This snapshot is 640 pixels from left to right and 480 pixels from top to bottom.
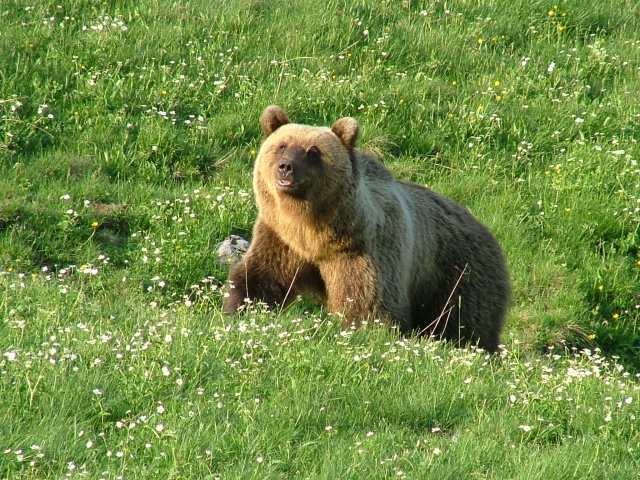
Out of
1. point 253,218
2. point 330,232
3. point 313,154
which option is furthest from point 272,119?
point 253,218

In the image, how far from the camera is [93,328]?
6.70 m

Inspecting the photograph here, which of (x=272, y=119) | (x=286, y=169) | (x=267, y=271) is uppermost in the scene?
(x=272, y=119)

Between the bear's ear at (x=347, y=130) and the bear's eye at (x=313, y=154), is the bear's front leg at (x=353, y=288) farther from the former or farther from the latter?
the bear's ear at (x=347, y=130)

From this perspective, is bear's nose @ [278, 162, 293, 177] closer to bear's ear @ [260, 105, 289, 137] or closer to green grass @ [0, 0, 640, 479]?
bear's ear @ [260, 105, 289, 137]

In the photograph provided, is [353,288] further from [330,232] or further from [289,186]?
[289,186]

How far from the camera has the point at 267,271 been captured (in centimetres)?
867

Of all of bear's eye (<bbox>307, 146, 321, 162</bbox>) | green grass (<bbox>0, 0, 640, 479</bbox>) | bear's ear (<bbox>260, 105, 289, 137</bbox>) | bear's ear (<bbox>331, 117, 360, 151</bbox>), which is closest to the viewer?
green grass (<bbox>0, 0, 640, 479</bbox>)

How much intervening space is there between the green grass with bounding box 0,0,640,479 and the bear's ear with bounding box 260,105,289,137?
4.16 ft

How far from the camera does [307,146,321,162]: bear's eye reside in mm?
8312

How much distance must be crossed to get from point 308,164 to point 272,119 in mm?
625

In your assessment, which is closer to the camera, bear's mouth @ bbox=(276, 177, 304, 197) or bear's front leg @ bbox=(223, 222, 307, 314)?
bear's mouth @ bbox=(276, 177, 304, 197)

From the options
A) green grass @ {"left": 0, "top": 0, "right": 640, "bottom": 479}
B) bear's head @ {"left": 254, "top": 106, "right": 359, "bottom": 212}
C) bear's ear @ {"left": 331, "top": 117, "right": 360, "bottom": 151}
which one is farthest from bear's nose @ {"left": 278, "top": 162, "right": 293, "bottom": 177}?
green grass @ {"left": 0, "top": 0, "right": 640, "bottom": 479}

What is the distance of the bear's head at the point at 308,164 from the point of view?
8180 millimetres

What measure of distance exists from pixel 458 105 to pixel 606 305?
278cm
